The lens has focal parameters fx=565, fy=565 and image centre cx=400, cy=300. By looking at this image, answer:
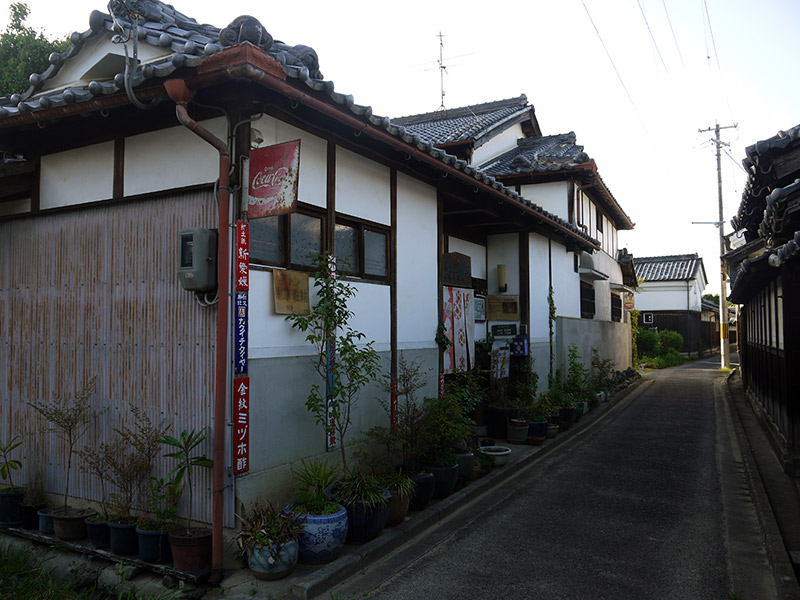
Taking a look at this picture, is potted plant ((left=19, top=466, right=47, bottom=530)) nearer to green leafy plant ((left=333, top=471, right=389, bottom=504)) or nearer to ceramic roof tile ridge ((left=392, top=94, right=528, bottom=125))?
green leafy plant ((left=333, top=471, right=389, bottom=504))

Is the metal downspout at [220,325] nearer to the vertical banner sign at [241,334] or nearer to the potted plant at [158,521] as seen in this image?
the vertical banner sign at [241,334]

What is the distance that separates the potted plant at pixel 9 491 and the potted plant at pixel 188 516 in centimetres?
254

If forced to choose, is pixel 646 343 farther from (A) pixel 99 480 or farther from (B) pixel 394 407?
(A) pixel 99 480

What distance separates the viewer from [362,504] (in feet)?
21.3

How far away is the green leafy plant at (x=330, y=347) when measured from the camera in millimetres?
6938

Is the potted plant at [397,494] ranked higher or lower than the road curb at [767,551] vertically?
higher

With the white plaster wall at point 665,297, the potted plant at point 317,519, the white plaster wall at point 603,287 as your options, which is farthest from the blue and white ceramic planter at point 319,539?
the white plaster wall at point 665,297

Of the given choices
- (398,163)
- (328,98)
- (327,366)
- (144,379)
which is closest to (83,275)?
(144,379)

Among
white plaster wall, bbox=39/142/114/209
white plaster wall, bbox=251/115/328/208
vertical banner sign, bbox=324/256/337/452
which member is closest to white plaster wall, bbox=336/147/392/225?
white plaster wall, bbox=251/115/328/208

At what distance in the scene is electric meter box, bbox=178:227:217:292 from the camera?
5.89 metres

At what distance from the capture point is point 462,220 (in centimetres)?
1326

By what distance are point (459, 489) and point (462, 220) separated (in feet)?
21.3

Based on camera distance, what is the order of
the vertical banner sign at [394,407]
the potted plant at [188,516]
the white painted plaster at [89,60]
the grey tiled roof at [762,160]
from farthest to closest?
1. the vertical banner sign at [394,407]
2. the grey tiled roof at [762,160]
3. the white painted plaster at [89,60]
4. the potted plant at [188,516]

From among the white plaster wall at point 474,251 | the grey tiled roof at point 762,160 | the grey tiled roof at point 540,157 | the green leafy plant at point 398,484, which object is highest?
the grey tiled roof at point 540,157
